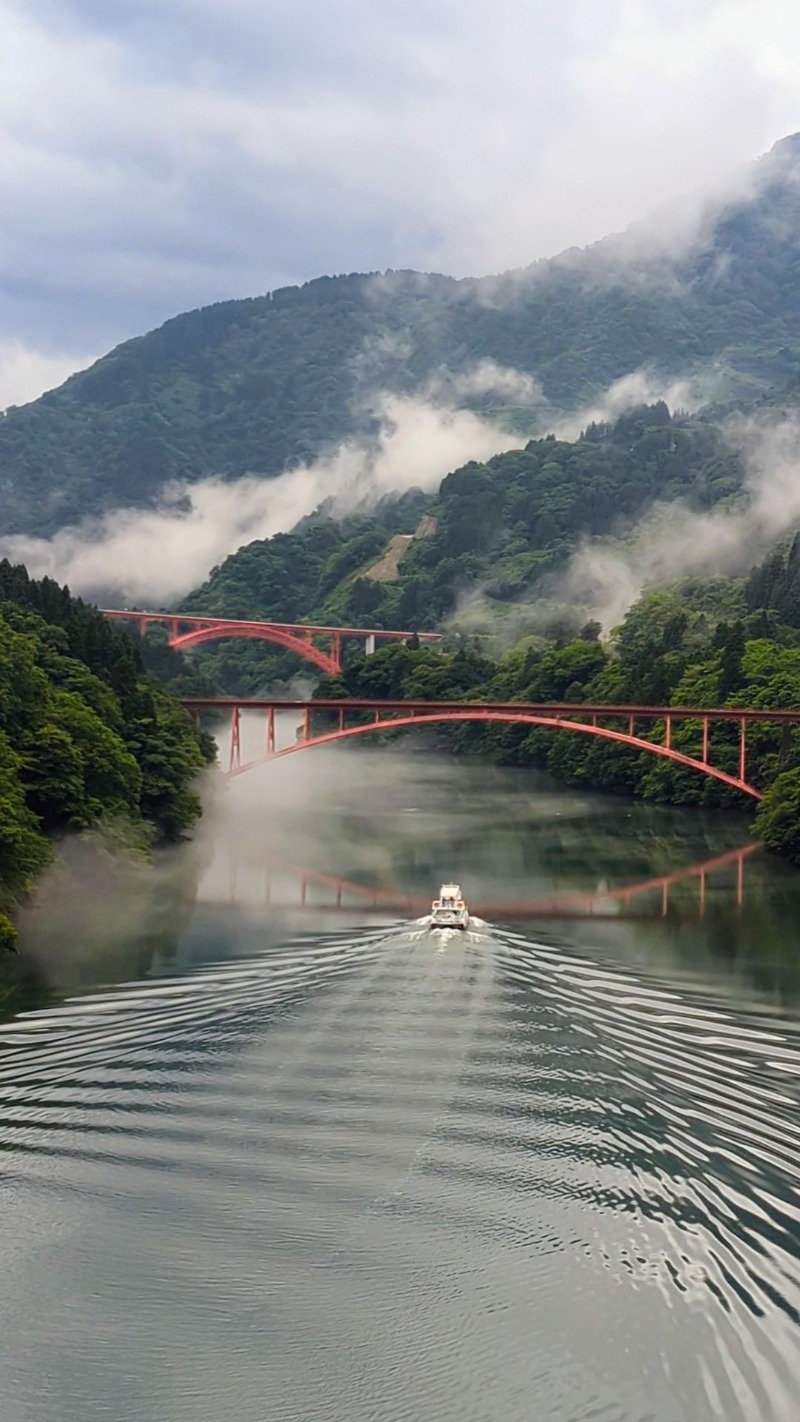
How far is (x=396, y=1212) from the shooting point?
2039cm

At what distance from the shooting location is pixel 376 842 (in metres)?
58.6

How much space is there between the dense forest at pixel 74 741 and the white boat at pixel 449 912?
1039cm

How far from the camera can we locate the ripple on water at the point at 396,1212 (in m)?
16.7

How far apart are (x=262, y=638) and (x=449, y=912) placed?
84.1 metres

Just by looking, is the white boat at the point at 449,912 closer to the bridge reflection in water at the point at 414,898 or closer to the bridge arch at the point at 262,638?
the bridge reflection in water at the point at 414,898

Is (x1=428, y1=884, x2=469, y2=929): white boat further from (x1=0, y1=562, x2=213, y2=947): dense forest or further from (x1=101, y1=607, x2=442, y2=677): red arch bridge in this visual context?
(x1=101, y1=607, x2=442, y2=677): red arch bridge

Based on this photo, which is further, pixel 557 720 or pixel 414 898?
pixel 557 720

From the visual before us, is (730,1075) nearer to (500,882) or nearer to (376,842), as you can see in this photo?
(500,882)

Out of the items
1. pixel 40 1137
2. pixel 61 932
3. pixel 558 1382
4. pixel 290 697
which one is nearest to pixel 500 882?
pixel 61 932

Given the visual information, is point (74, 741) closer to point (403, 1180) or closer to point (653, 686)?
point (403, 1180)

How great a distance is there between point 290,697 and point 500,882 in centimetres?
11438

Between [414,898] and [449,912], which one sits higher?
[449,912]

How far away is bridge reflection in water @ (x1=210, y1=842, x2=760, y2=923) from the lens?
4303cm

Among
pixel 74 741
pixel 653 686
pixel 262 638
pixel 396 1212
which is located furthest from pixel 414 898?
pixel 262 638
